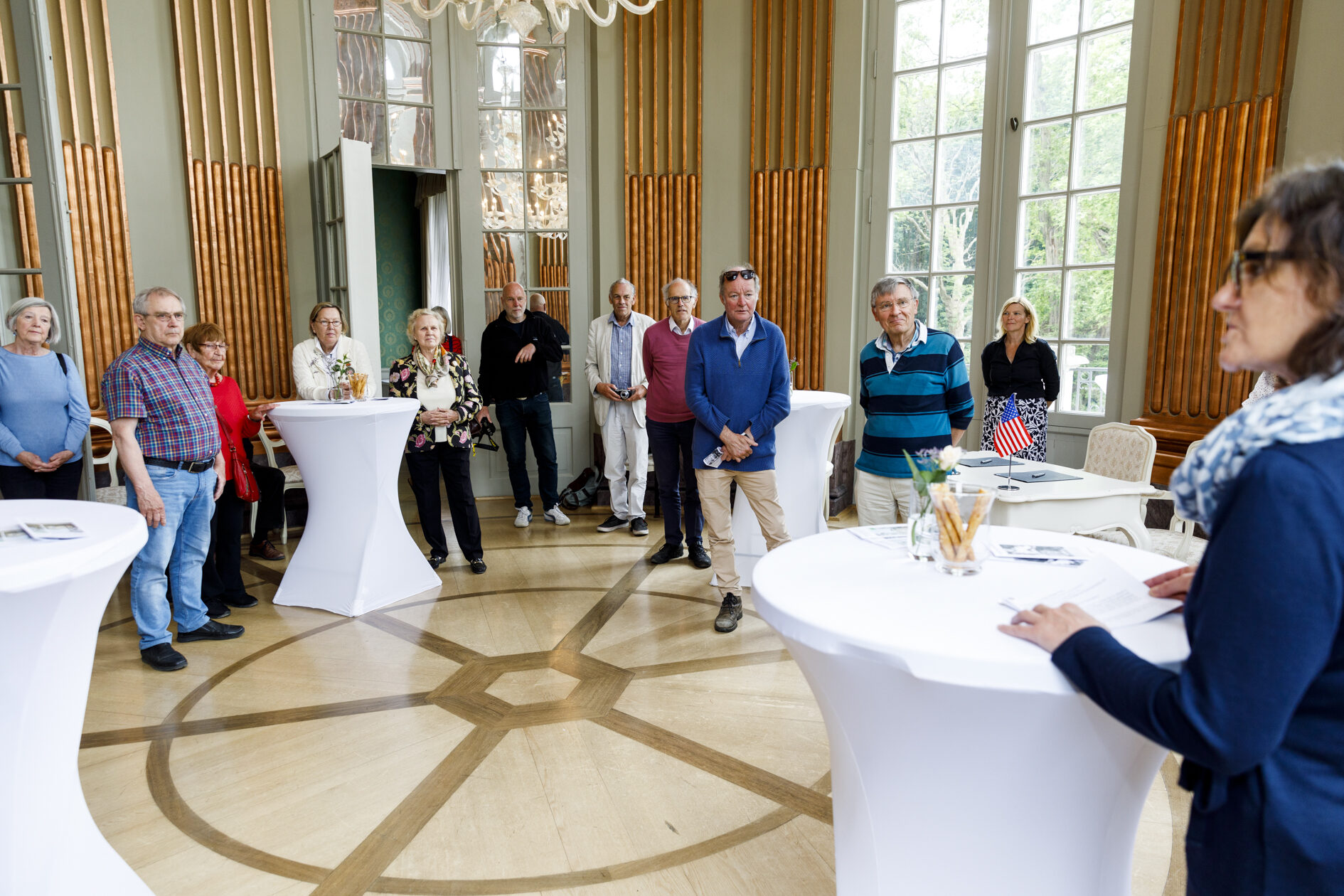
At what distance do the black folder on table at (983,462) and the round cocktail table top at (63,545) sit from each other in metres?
3.13

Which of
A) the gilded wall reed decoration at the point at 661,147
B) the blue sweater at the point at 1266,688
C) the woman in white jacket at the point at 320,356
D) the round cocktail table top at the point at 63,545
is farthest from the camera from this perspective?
the gilded wall reed decoration at the point at 661,147

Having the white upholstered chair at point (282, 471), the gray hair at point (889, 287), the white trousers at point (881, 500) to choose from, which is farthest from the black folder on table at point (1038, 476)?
the white upholstered chair at point (282, 471)

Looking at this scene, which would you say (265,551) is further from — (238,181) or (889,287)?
(889,287)

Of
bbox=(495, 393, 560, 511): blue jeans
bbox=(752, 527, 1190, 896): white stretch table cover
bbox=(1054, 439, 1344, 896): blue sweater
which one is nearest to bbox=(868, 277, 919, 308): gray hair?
bbox=(752, 527, 1190, 896): white stretch table cover

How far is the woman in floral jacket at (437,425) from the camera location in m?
4.51

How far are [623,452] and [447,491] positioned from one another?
1456 millimetres

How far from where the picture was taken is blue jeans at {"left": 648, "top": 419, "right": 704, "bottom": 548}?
4.84 meters

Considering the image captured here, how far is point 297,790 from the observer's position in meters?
2.57

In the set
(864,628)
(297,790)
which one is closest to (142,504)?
(297,790)

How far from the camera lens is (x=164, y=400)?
3.34m

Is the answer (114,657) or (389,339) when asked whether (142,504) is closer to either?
(114,657)

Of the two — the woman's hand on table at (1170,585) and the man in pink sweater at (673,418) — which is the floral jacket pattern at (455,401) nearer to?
the man in pink sweater at (673,418)

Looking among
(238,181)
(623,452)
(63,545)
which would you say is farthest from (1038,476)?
(238,181)

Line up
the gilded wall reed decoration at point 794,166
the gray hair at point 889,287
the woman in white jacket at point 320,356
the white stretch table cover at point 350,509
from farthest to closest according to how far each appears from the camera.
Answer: the gilded wall reed decoration at point 794,166 < the woman in white jacket at point 320,356 < the white stretch table cover at point 350,509 < the gray hair at point 889,287
